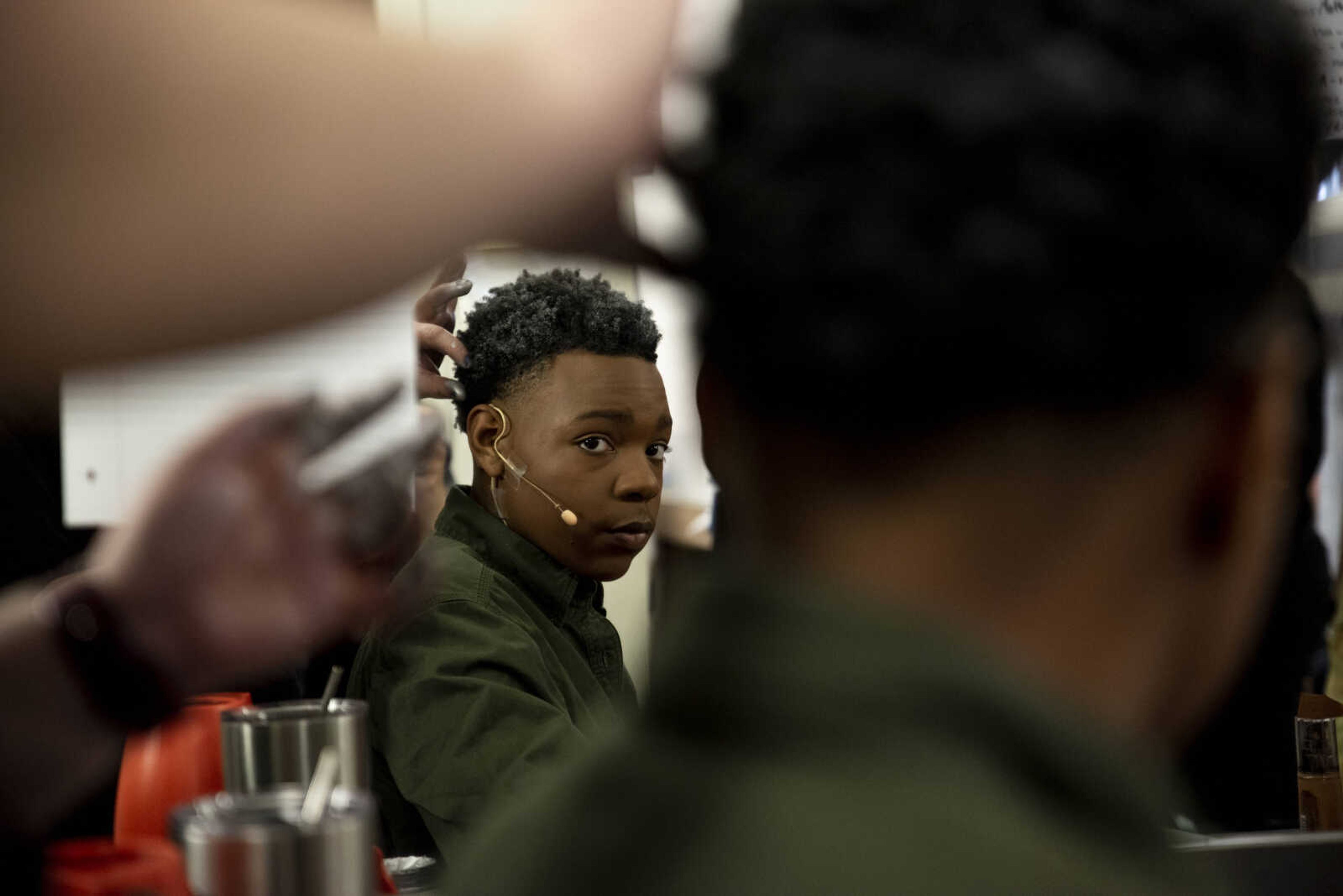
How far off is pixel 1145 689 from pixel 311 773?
81cm

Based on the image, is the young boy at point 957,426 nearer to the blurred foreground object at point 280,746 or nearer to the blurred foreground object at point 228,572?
the blurred foreground object at point 228,572

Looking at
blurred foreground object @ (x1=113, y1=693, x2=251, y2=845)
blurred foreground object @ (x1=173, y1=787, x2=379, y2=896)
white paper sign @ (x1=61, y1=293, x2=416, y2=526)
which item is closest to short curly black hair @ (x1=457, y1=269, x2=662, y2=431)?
blurred foreground object @ (x1=113, y1=693, x2=251, y2=845)

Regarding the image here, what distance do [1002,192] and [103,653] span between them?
0.51 meters

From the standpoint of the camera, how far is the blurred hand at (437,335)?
186cm

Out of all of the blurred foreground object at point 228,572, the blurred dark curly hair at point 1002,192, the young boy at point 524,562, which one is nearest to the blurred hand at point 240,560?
the blurred foreground object at point 228,572

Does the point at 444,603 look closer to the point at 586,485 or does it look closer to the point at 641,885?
the point at 586,485

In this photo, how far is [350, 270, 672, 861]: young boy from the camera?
5.13 ft

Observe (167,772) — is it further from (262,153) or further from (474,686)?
(262,153)

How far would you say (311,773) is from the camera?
1129 mm

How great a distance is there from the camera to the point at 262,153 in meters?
0.70

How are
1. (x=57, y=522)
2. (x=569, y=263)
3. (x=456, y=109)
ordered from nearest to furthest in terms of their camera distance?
(x=456, y=109) < (x=57, y=522) < (x=569, y=263)

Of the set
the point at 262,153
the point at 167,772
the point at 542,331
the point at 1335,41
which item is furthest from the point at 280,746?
the point at 1335,41

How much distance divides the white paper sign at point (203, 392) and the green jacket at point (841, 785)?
313mm

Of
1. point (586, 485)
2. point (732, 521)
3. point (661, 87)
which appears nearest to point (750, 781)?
point (732, 521)
